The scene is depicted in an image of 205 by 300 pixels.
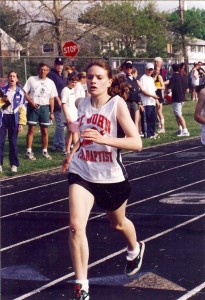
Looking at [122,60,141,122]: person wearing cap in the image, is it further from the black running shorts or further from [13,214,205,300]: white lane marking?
the black running shorts

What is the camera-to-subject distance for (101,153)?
6.46 meters

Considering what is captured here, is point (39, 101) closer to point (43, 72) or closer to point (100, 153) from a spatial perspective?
point (43, 72)

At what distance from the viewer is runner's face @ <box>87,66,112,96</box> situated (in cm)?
657

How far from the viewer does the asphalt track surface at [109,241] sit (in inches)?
261

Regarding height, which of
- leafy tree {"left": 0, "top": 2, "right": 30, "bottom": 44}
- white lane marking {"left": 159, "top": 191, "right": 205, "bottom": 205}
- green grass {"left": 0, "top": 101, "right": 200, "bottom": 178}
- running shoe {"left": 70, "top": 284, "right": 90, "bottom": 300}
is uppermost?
leafy tree {"left": 0, "top": 2, "right": 30, "bottom": 44}

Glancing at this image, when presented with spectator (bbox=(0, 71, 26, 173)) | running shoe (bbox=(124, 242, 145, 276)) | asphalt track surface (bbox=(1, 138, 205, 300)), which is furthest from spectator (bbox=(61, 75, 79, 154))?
running shoe (bbox=(124, 242, 145, 276))

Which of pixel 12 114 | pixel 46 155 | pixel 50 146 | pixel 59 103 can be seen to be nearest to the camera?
pixel 12 114

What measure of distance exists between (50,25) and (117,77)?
36.5 m

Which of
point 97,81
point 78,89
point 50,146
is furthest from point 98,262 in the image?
point 50,146

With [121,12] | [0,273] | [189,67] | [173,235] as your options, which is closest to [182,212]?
[173,235]

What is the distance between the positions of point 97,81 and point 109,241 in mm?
2369

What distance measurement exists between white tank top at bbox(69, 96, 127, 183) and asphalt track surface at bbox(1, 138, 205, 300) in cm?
94

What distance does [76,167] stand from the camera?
21.6 ft

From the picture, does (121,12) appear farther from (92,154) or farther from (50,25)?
(92,154)
